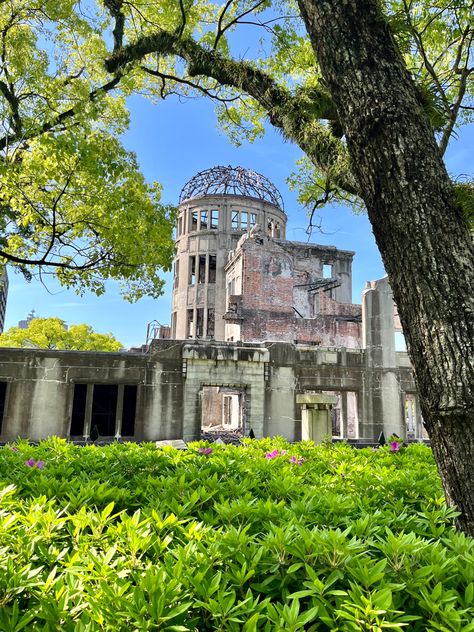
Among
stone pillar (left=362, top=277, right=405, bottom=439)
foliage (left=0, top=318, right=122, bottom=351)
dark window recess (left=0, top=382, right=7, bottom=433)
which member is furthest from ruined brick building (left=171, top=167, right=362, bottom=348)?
dark window recess (left=0, top=382, right=7, bottom=433)

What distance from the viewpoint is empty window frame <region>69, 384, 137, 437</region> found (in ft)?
49.1

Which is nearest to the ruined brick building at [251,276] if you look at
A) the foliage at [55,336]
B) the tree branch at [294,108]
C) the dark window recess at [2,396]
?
the foliage at [55,336]

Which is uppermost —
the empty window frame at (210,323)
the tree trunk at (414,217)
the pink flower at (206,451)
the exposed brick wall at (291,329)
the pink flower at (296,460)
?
the empty window frame at (210,323)

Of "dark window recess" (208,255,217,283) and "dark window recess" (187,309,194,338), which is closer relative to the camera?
"dark window recess" (187,309,194,338)

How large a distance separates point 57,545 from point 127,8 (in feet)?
37.3

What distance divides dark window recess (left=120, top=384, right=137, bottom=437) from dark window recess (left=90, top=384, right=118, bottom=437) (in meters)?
0.40

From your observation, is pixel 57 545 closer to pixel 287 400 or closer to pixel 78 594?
pixel 78 594

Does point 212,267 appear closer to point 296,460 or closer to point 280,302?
point 280,302

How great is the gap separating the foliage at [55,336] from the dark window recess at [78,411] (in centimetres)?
2453

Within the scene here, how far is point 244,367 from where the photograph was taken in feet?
52.3

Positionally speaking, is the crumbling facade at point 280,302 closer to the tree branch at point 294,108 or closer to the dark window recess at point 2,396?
the dark window recess at point 2,396

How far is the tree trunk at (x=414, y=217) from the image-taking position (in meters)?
2.92

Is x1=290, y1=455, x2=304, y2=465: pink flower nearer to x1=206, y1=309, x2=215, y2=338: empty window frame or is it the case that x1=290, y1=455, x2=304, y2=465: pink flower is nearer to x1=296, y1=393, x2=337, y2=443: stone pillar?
x1=296, y1=393, x2=337, y2=443: stone pillar

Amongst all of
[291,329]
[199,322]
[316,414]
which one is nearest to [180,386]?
[316,414]
